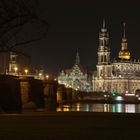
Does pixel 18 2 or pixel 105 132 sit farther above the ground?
pixel 18 2

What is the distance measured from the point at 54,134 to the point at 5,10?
5.56 metres

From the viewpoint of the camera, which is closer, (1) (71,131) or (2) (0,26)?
(2) (0,26)

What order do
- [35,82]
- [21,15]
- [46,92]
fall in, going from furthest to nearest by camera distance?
[46,92]
[35,82]
[21,15]

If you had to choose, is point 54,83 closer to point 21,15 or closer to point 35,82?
point 35,82

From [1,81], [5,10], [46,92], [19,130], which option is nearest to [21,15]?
[5,10]

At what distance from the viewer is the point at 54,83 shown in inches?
4176

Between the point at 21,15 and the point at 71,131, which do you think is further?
the point at 71,131

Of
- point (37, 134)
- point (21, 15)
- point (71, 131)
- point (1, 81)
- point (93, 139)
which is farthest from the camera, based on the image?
point (1, 81)

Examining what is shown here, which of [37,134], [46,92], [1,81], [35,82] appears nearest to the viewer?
[37,134]

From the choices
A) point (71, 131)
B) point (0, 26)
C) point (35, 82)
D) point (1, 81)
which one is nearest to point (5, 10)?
point (0, 26)

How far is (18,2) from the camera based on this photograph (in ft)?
56.8

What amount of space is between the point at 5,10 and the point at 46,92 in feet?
280

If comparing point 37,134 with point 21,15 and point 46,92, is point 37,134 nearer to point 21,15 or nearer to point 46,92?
point 21,15

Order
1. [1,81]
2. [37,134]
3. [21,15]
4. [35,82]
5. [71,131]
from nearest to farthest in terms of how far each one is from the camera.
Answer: [21,15] < [37,134] < [71,131] < [1,81] < [35,82]
